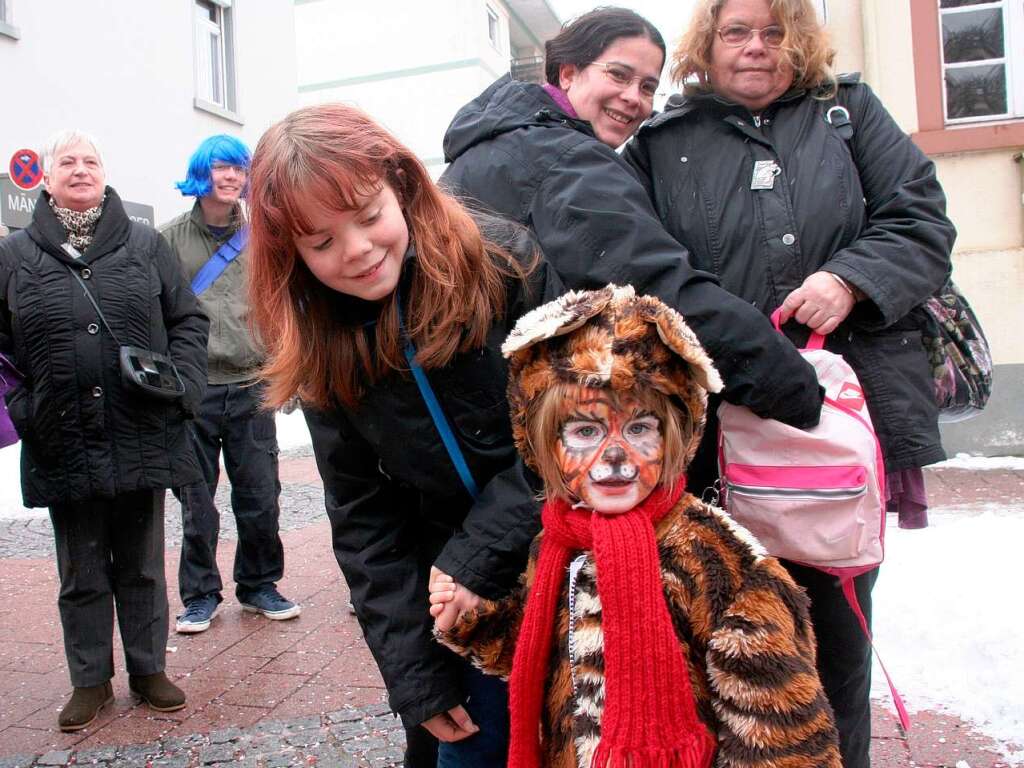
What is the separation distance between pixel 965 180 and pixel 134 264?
5.60 meters

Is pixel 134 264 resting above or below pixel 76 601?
above

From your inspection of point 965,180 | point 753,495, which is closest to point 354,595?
point 753,495

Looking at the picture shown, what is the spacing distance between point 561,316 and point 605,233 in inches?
10.6

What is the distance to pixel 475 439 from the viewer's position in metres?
1.92

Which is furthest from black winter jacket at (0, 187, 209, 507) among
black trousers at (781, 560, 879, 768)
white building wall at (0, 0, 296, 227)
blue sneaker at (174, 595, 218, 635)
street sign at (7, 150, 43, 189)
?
white building wall at (0, 0, 296, 227)

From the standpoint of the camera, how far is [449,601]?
1.86 meters

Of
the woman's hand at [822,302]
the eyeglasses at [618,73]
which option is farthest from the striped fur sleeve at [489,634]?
the eyeglasses at [618,73]

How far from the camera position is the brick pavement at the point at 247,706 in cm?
304

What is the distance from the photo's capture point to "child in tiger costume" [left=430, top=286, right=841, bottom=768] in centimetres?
158

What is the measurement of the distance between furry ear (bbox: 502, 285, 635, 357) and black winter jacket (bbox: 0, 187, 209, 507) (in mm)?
2210

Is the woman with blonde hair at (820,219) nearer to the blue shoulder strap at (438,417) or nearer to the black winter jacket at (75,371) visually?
the blue shoulder strap at (438,417)

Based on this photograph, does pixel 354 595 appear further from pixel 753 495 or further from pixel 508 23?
pixel 508 23

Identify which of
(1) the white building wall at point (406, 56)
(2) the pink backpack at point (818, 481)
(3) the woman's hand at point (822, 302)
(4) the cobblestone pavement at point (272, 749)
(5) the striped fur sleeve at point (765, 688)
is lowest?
(4) the cobblestone pavement at point (272, 749)

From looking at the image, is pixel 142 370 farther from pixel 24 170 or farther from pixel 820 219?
pixel 24 170
